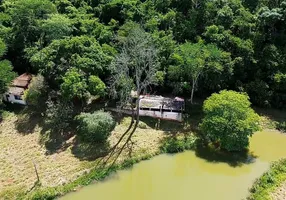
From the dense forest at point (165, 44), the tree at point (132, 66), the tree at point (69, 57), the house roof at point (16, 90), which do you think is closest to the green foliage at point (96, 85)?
the dense forest at point (165, 44)

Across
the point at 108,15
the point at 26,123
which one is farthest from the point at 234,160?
the point at 108,15

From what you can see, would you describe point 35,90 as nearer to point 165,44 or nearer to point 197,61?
point 165,44

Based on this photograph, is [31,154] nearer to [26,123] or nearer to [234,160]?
[26,123]

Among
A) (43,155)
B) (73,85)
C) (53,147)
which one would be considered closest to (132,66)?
(73,85)

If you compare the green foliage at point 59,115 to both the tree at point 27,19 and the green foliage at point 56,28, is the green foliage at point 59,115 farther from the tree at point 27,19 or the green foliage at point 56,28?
the tree at point 27,19

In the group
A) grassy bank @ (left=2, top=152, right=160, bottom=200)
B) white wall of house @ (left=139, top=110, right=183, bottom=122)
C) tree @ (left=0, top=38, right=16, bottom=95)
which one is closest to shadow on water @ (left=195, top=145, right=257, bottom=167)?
white wall of house @ (left=139, top=110, right=183, bottom=122)
